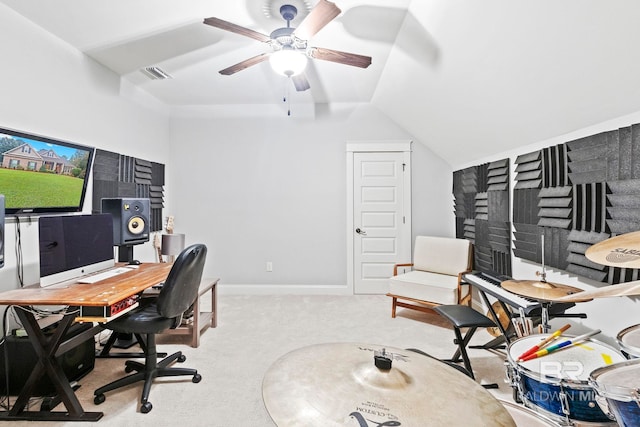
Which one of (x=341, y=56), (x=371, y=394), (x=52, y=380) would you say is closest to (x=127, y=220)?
(x=52, y=380)

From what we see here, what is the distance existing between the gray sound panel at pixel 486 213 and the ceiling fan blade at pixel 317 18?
83.7 inches

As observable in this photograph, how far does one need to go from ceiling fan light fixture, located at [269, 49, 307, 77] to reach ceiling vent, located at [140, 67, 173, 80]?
1786 mm

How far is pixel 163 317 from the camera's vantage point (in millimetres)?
2066

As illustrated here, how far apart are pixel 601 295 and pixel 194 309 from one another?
8.81 ft

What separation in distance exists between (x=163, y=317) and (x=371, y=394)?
169 centimetres

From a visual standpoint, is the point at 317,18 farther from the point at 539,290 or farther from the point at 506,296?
the point at 506,296

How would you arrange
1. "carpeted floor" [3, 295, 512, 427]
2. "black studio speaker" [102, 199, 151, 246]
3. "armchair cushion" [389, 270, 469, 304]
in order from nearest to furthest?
"carpeted floor" [3, 295, 512, 427] < "black studio speaker" [102, 199, 151, 246] < "armchair cushion" [389, 270, 469, 304]

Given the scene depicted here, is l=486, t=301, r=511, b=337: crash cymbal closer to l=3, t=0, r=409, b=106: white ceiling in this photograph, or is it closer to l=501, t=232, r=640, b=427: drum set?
l=501, t=232, r=640, b=427: drum set

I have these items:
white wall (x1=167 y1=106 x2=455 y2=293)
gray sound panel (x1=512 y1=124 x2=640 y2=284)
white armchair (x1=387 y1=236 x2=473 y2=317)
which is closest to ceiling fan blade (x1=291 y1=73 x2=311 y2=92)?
white wall (x1=167 y1=106 x2=455 y2=293)

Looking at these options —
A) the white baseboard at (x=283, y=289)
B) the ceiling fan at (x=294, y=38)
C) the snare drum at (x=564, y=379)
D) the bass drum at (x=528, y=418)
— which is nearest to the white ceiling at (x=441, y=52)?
the ceiling fan at (x=294, y=38)

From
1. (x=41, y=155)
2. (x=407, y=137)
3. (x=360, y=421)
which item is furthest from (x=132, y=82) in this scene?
(x=360, y=421)

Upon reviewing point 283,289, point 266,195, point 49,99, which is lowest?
point 283,289

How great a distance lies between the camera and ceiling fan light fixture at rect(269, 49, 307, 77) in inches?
79.3

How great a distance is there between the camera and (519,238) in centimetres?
277
